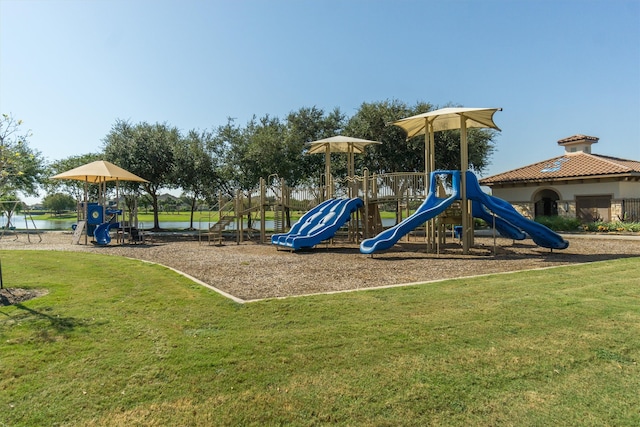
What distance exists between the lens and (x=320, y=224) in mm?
16672

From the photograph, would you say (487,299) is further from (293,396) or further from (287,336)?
(293,396)

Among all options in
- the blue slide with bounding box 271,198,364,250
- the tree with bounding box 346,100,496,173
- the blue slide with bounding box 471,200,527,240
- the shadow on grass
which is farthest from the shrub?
the shadow on grass

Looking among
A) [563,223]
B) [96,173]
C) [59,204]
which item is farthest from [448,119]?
[59,204]

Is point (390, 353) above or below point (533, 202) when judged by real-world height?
below

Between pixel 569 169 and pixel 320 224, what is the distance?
18.9 meters

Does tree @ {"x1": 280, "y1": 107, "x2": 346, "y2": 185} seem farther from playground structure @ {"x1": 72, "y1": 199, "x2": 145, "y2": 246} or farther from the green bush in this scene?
the green bush

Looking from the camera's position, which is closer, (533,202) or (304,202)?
(304,202)

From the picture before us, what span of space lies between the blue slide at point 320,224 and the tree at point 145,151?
1735cm

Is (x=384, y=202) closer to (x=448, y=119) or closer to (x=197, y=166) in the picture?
(x=448, y=119)

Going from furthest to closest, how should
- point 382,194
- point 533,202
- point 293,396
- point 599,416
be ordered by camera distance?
point 533,202 → point 382,194 → point 293,396 → point 599,416

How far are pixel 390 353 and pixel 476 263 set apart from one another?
26.0ft

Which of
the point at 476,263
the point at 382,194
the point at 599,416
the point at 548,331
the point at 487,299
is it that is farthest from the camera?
the point at 382,194

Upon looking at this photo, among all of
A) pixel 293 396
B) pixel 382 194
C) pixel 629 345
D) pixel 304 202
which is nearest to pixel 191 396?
pixel 293 396

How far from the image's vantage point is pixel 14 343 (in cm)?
492
